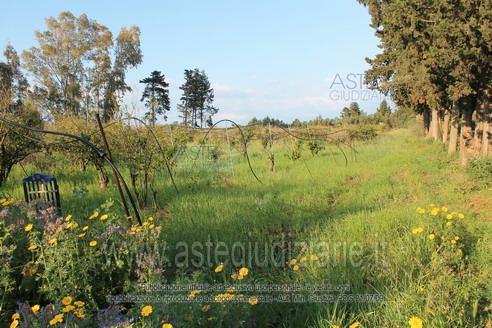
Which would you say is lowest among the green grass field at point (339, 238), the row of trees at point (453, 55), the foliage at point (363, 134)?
the green grass field at point (339, 238)

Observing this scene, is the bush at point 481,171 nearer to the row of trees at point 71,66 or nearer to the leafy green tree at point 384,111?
the row of trees at point 71,66

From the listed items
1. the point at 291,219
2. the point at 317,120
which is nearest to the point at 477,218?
the point at 291,219

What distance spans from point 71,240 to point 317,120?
109ft

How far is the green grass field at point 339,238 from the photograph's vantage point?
2227 mm

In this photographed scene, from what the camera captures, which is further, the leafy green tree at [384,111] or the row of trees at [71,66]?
the leafy green tree at [384,111]

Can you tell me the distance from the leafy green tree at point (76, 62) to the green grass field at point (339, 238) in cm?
2040

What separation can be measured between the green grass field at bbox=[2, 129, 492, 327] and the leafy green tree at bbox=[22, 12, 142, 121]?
20402 mm

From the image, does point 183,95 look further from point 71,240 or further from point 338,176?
point 71,240

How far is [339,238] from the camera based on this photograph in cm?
366

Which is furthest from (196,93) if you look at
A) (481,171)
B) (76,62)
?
(481,171)

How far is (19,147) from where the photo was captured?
6.99 m

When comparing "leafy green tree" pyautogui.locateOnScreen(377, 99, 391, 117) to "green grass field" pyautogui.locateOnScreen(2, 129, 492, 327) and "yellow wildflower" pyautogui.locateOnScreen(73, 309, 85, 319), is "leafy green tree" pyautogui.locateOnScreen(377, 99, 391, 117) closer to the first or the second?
"green grass field" pyautogui.locateOnScreen(2, 129, 492, 327)

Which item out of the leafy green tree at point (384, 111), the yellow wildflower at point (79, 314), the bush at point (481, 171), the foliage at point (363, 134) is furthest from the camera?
the leafy green tree at point (384, 111)

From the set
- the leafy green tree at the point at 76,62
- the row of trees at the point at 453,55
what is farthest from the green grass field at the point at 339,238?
the leafy green tree at the point at 76,62
